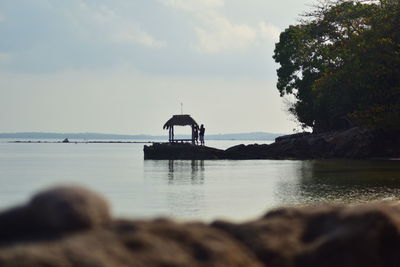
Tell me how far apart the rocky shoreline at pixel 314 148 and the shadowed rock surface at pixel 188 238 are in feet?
165

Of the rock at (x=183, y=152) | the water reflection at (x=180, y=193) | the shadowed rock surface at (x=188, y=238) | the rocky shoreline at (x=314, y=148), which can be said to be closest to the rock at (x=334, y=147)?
the rocky shoreline at (x=314, y=148)

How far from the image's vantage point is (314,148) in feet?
202

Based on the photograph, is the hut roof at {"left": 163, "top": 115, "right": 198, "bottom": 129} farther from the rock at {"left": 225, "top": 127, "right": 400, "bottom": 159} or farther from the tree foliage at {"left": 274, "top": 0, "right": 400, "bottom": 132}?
the tree foliage at {"left": 274, "top": 0, "right": 400, "bottom": 132}

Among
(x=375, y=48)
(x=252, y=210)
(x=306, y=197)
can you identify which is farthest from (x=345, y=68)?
(x=252, y=210)

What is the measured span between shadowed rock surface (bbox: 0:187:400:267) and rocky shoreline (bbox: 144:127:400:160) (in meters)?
50.4

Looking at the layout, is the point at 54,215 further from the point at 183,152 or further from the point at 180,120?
the point at 180,120

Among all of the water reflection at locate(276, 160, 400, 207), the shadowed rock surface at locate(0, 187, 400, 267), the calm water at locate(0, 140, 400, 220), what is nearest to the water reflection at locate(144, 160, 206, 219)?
the calm water at locate(0, 140, 400, 220)

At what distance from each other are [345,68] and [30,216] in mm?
37419

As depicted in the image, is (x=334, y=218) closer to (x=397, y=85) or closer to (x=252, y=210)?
(x=252, y=210)

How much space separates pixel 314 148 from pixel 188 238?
57983mm

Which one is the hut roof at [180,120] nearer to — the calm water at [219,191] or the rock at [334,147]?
the rock at [334,147]

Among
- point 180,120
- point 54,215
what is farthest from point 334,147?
point 54,215

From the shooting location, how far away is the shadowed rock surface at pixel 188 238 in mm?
4016

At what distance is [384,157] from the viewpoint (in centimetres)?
5600
